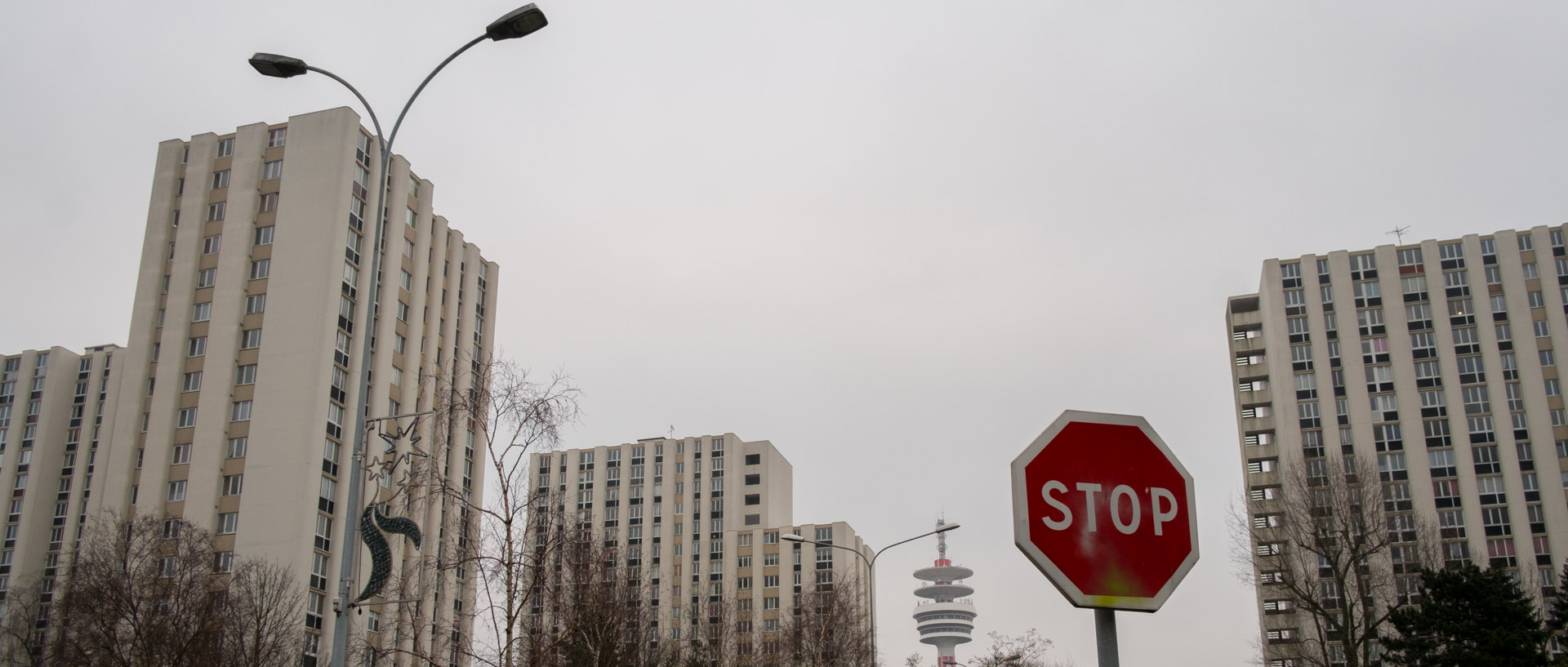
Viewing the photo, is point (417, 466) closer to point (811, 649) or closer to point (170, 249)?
point (811, 649)

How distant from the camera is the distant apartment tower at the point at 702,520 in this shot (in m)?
125

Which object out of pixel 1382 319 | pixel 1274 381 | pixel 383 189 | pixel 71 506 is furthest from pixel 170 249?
pixel 1382 319

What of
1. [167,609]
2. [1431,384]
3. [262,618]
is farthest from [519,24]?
[1431,384]

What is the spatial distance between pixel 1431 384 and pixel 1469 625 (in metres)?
50.1

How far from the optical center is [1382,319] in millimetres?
95500

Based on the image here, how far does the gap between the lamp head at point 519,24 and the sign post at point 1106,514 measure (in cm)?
1155

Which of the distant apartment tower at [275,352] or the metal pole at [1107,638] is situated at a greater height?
the distant apartment tower at [275,352]

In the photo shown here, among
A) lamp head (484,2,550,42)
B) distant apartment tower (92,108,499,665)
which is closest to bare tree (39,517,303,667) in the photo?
distant apartment tower (92,108,499,665)

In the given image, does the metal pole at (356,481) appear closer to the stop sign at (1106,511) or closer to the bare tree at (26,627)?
the stop sign at (1106,511)

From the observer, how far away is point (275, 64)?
15047 mm

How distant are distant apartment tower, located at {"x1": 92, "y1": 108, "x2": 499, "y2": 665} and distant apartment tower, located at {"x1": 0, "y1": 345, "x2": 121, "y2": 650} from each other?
509 inches

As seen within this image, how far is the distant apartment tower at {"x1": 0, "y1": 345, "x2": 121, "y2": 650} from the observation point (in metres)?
86.8

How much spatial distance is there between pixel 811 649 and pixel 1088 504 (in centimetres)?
5631

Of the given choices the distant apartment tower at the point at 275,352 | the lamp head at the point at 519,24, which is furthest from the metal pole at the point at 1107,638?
the distant apartment tower at the point at 275,352
